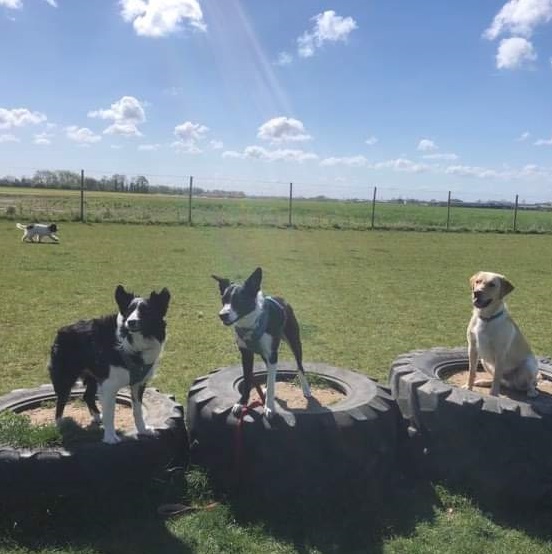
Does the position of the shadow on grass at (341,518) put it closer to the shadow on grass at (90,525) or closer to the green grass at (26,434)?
the shadow on grass at (90,525)

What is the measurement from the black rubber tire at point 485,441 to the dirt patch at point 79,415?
2.19m

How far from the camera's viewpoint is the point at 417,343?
822 centimetres

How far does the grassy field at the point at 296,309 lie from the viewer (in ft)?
11.8

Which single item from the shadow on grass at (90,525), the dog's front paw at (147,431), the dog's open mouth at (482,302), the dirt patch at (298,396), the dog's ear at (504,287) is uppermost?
the dog's ear at (504,287)

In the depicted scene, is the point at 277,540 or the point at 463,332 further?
the point at 463,332

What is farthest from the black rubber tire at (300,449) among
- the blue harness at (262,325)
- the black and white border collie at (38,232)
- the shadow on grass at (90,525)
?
the black and white border collie at (38,232)

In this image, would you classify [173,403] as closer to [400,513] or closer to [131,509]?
[131,509]

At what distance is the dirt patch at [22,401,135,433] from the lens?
14.2 feet

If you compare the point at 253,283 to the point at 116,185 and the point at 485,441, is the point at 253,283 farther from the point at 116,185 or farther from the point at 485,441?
the point at 116,185

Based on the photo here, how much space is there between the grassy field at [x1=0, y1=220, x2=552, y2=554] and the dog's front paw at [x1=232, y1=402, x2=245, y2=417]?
0.56 m

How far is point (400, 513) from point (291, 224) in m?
25.9

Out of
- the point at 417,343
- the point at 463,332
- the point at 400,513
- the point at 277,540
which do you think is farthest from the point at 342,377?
the point at 463,332

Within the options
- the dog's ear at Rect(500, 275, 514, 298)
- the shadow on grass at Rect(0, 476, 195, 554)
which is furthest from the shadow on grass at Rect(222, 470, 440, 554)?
the dog's ear at Rect(500, 275, 514, 298)

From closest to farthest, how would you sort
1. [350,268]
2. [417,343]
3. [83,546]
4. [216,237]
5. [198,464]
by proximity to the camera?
[83,546] → [198,464] → [417,343] → [350,268] → [216,237]
